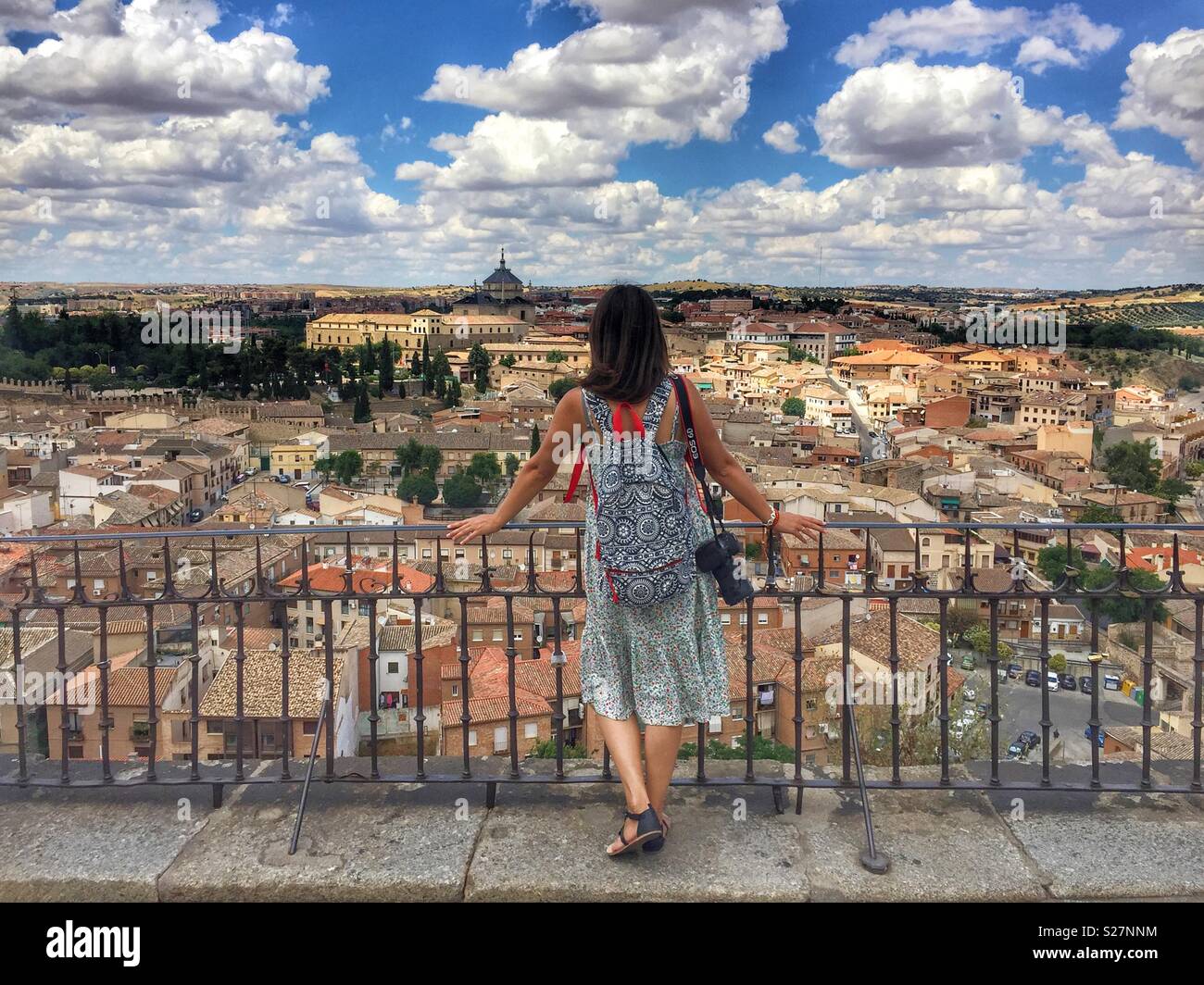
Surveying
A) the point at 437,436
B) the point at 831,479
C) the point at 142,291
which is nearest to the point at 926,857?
the point at 831,479

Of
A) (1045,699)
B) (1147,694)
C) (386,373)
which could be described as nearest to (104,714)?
(1045,699)

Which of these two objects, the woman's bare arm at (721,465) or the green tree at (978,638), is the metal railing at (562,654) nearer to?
the woman's bare arm at (721,465)

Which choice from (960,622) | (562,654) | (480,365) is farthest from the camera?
(480,365)


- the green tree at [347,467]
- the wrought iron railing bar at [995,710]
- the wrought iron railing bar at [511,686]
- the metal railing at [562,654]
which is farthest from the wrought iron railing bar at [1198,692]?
the green tree at [347,467]

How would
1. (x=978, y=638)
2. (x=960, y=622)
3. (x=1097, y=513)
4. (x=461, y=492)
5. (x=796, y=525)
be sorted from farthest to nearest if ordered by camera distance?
(x=461, y=492) < (x=1097, y=513) < (x=960, y=622) < (x=978, y=638) < (x=796, y=525)

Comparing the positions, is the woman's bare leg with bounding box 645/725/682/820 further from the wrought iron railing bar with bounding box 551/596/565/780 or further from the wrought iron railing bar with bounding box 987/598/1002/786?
the wrought iron railing bar with bounding box 987/598/1002/786

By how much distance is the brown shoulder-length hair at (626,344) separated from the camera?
1745 mm

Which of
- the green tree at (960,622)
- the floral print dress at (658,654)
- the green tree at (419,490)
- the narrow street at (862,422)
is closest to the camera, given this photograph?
the floral print dress at (658,654)

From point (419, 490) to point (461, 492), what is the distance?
1760mm

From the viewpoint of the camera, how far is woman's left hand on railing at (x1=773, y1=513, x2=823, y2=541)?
195 centimetres

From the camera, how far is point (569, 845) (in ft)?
6.34

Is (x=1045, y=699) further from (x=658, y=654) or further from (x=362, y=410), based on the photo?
(x=362, y=410)

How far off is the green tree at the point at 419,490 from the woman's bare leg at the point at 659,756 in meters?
30.0
